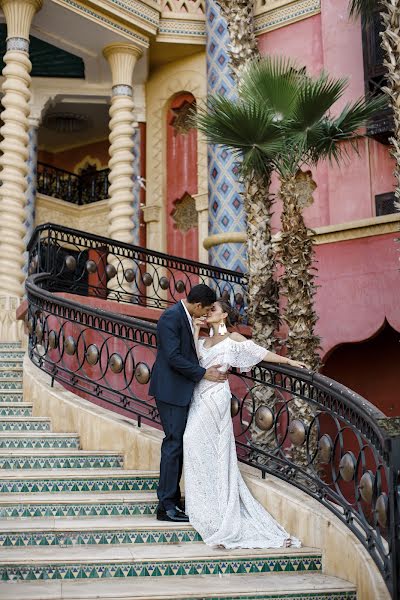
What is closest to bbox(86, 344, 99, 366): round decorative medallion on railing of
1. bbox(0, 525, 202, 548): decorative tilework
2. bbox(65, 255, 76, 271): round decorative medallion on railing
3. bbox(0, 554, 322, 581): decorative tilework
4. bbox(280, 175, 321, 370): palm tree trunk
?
bbox(280, 175, 321, 370): palm tree trunk

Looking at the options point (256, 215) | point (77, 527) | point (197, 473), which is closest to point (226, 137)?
point (256, 215)

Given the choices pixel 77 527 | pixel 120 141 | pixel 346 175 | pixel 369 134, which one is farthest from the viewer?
pixel 120 141

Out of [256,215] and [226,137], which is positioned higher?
[226,137]

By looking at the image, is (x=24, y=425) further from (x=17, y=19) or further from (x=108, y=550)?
(x=17, y=19)

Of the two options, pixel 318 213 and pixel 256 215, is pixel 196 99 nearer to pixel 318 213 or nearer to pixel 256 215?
pixel 318 213

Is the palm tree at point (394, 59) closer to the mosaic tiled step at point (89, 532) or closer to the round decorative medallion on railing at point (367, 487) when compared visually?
the round decorative medallion on railing at point (367, 487)

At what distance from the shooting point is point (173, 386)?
5.82m

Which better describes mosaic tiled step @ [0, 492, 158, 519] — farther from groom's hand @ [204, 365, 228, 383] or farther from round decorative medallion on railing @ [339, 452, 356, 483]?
round decorative medallion on railing @ [339, 452, 356, 483]

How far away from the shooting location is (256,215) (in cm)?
913

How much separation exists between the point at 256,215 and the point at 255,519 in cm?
434

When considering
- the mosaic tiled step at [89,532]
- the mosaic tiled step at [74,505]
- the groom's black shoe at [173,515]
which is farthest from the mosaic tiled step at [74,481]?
the groom's black shoe at [173,515]

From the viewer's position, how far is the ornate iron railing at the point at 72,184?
18.5 m

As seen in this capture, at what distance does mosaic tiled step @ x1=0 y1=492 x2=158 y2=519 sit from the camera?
568 cm

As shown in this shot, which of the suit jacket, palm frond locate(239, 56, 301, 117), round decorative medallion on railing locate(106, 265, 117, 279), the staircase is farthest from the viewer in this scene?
round decorative medallion on railing locate(106, 265, 117, 279)
